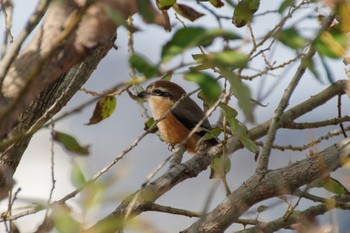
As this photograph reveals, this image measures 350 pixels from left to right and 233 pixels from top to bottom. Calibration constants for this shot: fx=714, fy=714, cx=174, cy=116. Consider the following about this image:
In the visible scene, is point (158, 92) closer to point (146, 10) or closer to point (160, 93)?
point (160, 93)

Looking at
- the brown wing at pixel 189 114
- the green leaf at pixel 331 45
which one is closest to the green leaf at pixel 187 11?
the green leaf at pixel 331 45

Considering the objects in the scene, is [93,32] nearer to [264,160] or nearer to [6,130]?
[6,130]

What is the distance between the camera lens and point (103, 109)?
2.35 m

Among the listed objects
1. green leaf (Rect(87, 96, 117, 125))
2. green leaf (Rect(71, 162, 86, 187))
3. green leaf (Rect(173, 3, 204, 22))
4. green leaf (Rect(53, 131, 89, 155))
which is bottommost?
green leaf (Rect(71, 162, 86, 187))

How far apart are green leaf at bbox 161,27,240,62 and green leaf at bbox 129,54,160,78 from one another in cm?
3

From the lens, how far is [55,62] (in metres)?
0.98

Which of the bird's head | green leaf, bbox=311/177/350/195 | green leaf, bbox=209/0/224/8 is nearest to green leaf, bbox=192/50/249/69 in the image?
green leaf, bbox=209/0/224/8

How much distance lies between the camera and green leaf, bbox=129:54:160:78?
3.01 feet

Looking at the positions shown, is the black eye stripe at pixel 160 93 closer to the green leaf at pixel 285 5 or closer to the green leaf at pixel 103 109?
the green leaf at pixel 103 109

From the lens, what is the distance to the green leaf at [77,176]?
106cm

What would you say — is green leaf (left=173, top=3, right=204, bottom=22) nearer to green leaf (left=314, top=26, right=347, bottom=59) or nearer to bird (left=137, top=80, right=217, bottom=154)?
green leaf (left=314, top=26, right=347, bottom=59)

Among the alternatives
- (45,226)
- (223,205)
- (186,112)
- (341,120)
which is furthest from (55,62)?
(186,112)

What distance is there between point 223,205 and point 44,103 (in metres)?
0.70

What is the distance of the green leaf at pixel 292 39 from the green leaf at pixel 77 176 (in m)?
0.37
